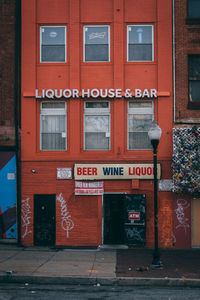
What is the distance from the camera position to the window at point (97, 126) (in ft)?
53.6

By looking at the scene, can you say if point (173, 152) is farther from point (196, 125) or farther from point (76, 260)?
point (76, 260)

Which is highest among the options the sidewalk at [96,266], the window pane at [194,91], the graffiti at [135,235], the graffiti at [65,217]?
the window pane at [194,91]

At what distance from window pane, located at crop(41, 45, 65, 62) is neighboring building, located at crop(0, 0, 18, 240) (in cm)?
128

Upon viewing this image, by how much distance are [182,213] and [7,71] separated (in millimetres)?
9275

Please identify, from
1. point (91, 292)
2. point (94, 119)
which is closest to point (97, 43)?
point (94, 119)

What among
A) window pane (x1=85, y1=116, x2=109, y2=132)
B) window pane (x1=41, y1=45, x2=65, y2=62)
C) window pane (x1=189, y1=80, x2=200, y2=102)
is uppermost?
window pane (x1=41, y1=45, x2=65, y2=62)

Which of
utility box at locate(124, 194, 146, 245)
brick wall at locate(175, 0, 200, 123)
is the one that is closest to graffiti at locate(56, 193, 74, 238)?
utility box at locate(124, 194, 146, 245)

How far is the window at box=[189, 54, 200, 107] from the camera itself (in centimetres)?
1631

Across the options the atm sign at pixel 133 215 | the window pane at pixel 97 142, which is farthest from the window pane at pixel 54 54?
the atm sign at pixel 133 215

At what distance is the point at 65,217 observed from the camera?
16031 mm

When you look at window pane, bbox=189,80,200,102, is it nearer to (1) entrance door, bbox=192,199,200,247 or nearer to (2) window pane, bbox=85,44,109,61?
(2) window pane, bbox=85,44,109,61

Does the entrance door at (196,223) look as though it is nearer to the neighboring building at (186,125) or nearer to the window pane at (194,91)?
the neighboring building at (186,125)

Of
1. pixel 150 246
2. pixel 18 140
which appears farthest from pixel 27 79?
pixel 150 246

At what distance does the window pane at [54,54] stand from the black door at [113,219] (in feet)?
20.0
